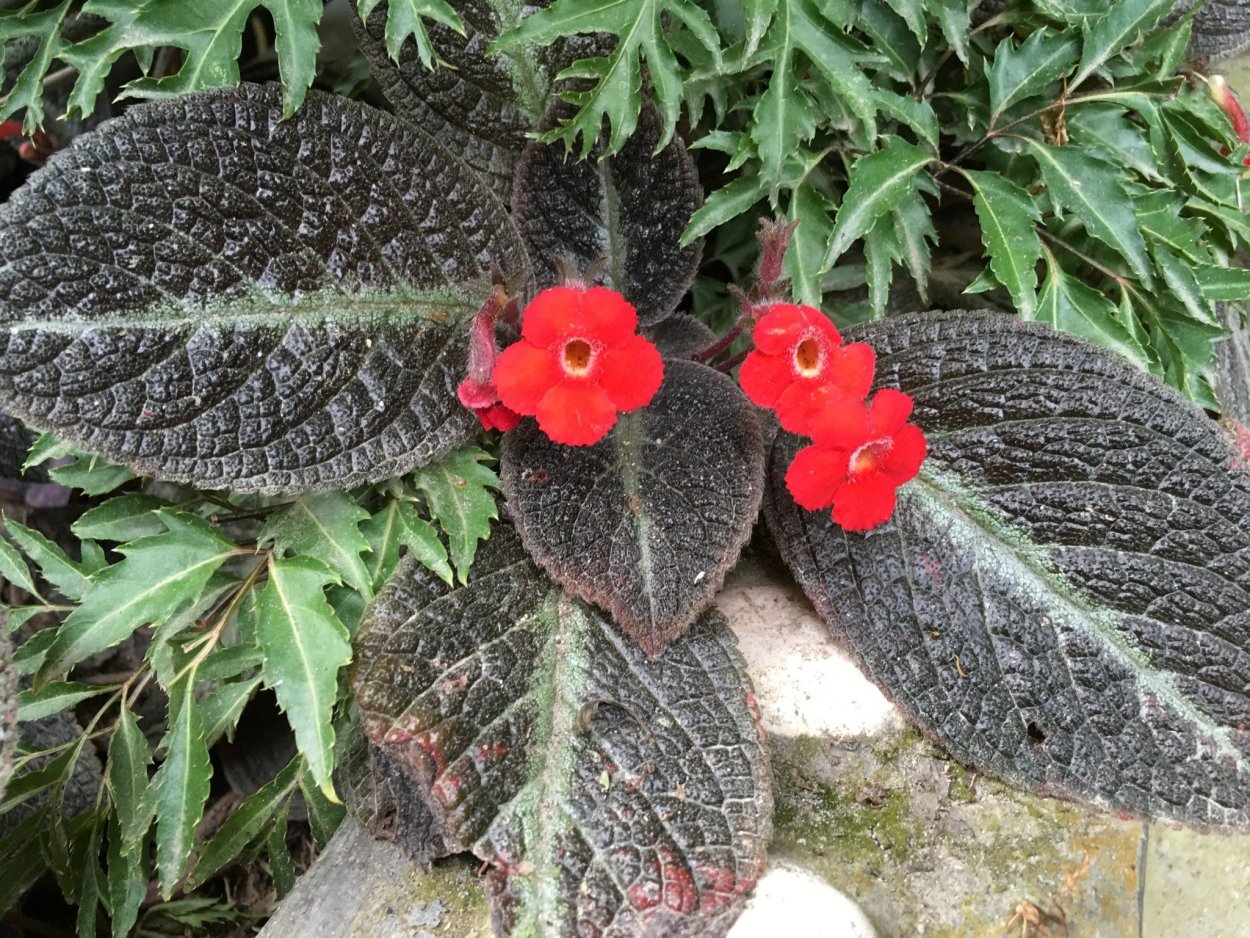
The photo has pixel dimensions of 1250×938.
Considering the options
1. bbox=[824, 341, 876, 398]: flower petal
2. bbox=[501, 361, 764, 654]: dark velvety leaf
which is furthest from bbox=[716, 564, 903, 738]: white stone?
bbox=[824, 341, 876, 398]: flower petal

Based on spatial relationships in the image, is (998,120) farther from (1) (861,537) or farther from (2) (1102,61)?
(1) (861,537)

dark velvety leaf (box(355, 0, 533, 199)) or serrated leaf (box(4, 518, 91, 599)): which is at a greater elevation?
dark velvety leaf (box(355, 0, 533, 199))

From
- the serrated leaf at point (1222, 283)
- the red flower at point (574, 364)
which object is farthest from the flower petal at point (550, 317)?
the serrated leaf at point (1222, 283)

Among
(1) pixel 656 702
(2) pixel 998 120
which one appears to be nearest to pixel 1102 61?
(2) pixel 998 120

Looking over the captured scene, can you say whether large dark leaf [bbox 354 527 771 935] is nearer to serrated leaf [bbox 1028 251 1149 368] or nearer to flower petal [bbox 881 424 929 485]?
flower petal [bbox 881 424 929 485]

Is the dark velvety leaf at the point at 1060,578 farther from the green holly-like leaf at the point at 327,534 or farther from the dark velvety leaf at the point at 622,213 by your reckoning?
the green holly-like leaf at the point at 327,534

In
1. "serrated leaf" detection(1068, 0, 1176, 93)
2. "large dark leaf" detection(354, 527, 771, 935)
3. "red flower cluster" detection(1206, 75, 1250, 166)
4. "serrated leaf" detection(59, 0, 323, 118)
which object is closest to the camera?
"large dark leaf" detection(354, 527, 771, 935)

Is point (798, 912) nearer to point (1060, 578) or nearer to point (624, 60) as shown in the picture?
point (1060, 578)
